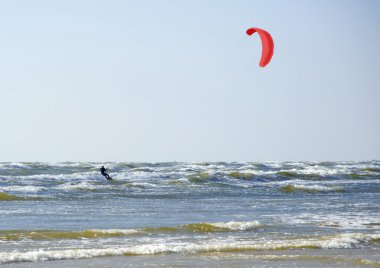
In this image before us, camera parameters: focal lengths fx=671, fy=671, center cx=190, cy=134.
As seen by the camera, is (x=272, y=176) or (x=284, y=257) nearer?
(x=284, y=257)

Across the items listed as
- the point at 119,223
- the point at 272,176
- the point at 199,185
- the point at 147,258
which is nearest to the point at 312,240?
the point at 147,258

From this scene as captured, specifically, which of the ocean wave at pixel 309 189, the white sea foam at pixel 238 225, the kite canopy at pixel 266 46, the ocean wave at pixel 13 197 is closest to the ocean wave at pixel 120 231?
the white sea foam at pixel 238 225

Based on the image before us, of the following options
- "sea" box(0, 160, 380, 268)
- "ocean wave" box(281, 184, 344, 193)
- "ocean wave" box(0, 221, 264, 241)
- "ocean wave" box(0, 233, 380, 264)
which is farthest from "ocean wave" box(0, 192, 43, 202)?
"ocean wave" box(281, 184, 344, 193)

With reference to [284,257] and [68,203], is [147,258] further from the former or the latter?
[68,203]

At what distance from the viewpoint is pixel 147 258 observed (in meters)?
10.9

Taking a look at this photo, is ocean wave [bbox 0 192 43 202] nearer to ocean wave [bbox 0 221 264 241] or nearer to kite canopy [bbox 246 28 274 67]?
kite canopy [bbox 246 28 274 67]

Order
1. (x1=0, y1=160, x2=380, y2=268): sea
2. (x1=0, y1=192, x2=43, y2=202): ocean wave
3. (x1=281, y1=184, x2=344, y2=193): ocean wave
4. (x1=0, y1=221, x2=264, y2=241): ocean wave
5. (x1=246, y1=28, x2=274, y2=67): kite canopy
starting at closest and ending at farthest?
(x1=0, y1=160, x2=380, y2=268): sea
(x1=0, y1=221, x2=264, y2=241): ocean wave
(x1=246, y1=28, x2=274, y2=67): kite canopy
(x1=0, y1=192, x2=43, y2=202): ocean wave
(x1=281, y1=184, x2=344, y2=193): ocean wave

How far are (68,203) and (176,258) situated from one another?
11734mm

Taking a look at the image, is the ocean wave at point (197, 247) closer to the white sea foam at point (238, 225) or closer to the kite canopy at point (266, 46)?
the white sea foam at point (238, 225)

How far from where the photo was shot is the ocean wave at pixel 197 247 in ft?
35.6

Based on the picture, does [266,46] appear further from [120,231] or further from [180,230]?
[120,231]

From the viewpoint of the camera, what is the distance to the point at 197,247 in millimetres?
11820

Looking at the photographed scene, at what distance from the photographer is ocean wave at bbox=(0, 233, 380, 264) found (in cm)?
1086

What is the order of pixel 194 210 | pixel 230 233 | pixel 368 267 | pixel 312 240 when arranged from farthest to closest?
pixel 194 210, pixel 230 233, pixel 312 240, pixel 368 267
